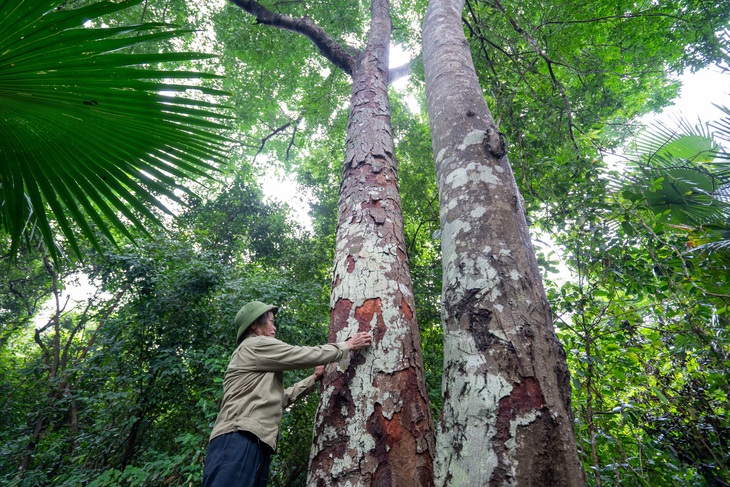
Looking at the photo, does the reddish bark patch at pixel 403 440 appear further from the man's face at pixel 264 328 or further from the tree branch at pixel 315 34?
the tree branch at pixel 315 34

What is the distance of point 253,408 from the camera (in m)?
2.02

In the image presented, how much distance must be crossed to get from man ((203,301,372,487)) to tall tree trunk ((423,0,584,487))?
0.58 metres

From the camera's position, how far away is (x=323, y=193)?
9.50 metres

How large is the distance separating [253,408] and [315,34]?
175 inches

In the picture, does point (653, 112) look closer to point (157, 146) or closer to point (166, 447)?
point (157, 146)

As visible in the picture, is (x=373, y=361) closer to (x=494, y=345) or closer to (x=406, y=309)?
(x=406, y=309)

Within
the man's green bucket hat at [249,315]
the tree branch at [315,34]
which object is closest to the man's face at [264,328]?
the man's green bucket hat at [249,315]

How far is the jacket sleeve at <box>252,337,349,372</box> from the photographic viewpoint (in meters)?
1.60

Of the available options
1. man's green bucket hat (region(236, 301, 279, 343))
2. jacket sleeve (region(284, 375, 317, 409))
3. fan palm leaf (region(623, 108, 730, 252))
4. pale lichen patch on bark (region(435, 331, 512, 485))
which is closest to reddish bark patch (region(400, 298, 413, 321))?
pale lichen patch on bark (region(435, 331, 512, 485))

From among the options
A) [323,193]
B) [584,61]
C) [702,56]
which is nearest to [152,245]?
[323,193]

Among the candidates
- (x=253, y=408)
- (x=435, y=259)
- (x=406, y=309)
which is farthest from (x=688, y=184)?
(x=253, y=408)

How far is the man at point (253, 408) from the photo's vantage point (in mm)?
1820

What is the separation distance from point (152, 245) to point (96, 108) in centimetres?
543

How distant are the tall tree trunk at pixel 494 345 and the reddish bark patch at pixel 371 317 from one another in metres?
0.43
